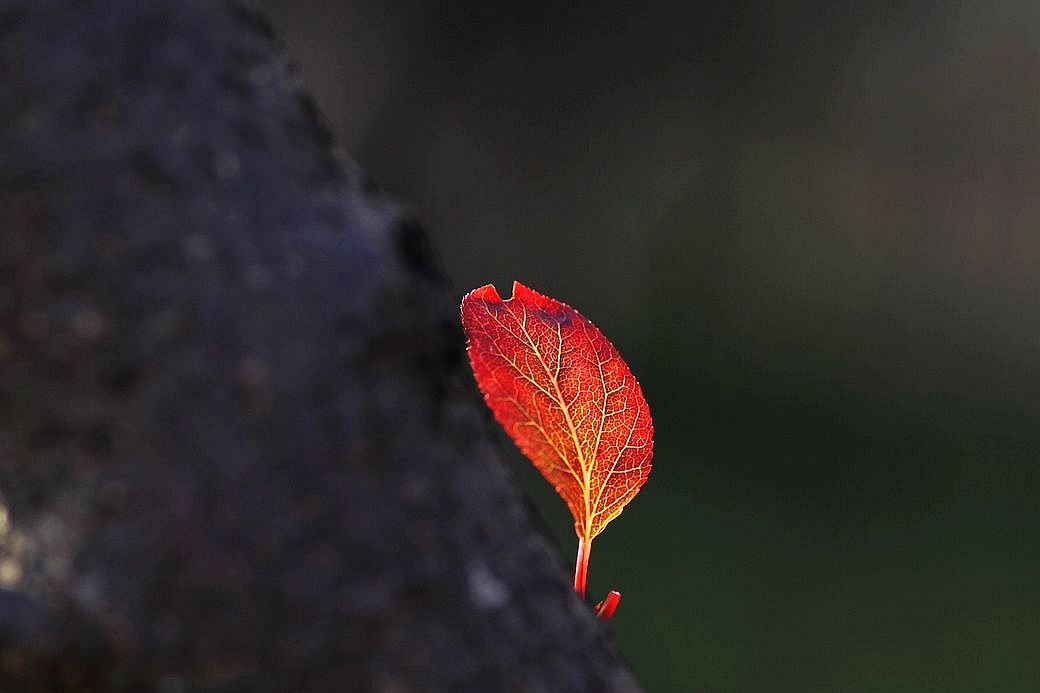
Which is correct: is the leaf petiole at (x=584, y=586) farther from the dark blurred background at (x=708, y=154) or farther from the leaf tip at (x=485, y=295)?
the dark blurred background at (x=708, y=154)

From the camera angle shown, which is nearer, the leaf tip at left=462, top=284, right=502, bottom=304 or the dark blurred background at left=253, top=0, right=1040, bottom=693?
the leaf tip at left=462, top=284, right=502, bottom=304

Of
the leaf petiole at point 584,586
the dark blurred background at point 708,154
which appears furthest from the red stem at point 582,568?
the dark blurred background at point 708,154

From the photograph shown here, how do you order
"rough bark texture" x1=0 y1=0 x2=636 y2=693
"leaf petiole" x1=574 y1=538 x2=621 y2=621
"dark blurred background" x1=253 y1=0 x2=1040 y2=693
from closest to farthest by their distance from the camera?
"rough bark texture" x1=0 y1=0 x2=636 y2=693 → "leaf petiole" x1=574 y1=538 x2=621 y2=621 → "dark blurred background" x1=253 y1=0 x2=1040 y2=693

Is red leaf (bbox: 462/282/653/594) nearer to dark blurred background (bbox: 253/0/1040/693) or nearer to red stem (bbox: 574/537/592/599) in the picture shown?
red stem (bbox: 574/537/592/599)

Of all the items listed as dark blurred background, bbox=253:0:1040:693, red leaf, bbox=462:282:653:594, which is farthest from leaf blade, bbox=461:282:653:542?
dark blurred background, bbox=253:0:1040:693

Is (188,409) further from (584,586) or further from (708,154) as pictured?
(708,154)

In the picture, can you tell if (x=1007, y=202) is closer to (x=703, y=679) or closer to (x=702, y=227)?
→ (x=702, y=227)

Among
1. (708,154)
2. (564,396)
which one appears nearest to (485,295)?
(564,396)
